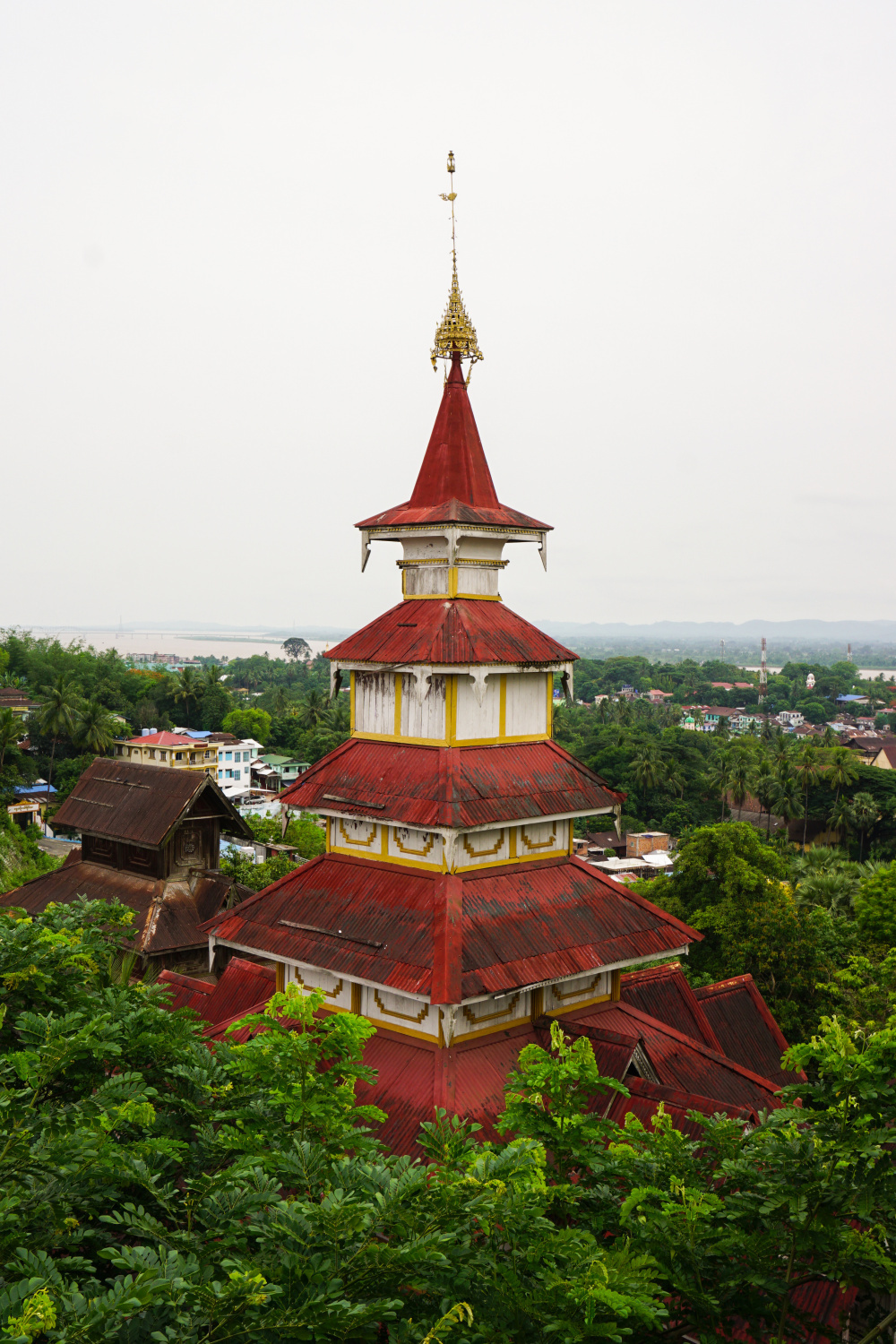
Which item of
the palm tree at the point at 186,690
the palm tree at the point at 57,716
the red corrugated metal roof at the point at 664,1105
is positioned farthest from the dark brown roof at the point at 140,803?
the palm tree at the point at 186,690

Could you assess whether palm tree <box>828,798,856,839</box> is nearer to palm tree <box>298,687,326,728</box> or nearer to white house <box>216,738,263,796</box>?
white house <box>216,738,263,796</box>

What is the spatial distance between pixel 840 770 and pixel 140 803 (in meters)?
59.2

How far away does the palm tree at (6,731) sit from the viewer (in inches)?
2466

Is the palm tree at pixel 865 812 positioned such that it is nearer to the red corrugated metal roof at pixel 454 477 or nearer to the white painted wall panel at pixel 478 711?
the red corrugated metal roof at pixel 454 477

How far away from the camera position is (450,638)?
1509 cm

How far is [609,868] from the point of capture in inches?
2405

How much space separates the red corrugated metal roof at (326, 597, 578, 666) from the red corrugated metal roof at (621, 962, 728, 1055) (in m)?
6.28

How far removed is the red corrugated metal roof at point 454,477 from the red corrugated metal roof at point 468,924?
6023 millimetres

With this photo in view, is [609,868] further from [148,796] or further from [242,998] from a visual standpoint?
[242,998]

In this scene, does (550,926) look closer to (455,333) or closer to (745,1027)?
(745,1027)

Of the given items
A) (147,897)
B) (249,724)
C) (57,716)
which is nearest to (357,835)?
(147,897)

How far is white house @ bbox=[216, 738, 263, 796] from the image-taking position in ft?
284

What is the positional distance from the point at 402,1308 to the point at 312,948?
8.56 m

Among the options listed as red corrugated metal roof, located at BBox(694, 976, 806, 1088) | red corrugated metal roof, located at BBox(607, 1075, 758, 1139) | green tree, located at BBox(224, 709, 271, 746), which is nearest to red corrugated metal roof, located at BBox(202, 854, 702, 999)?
red corrugated metal roof, located at BBox(607, 1075, 758, 1139)
